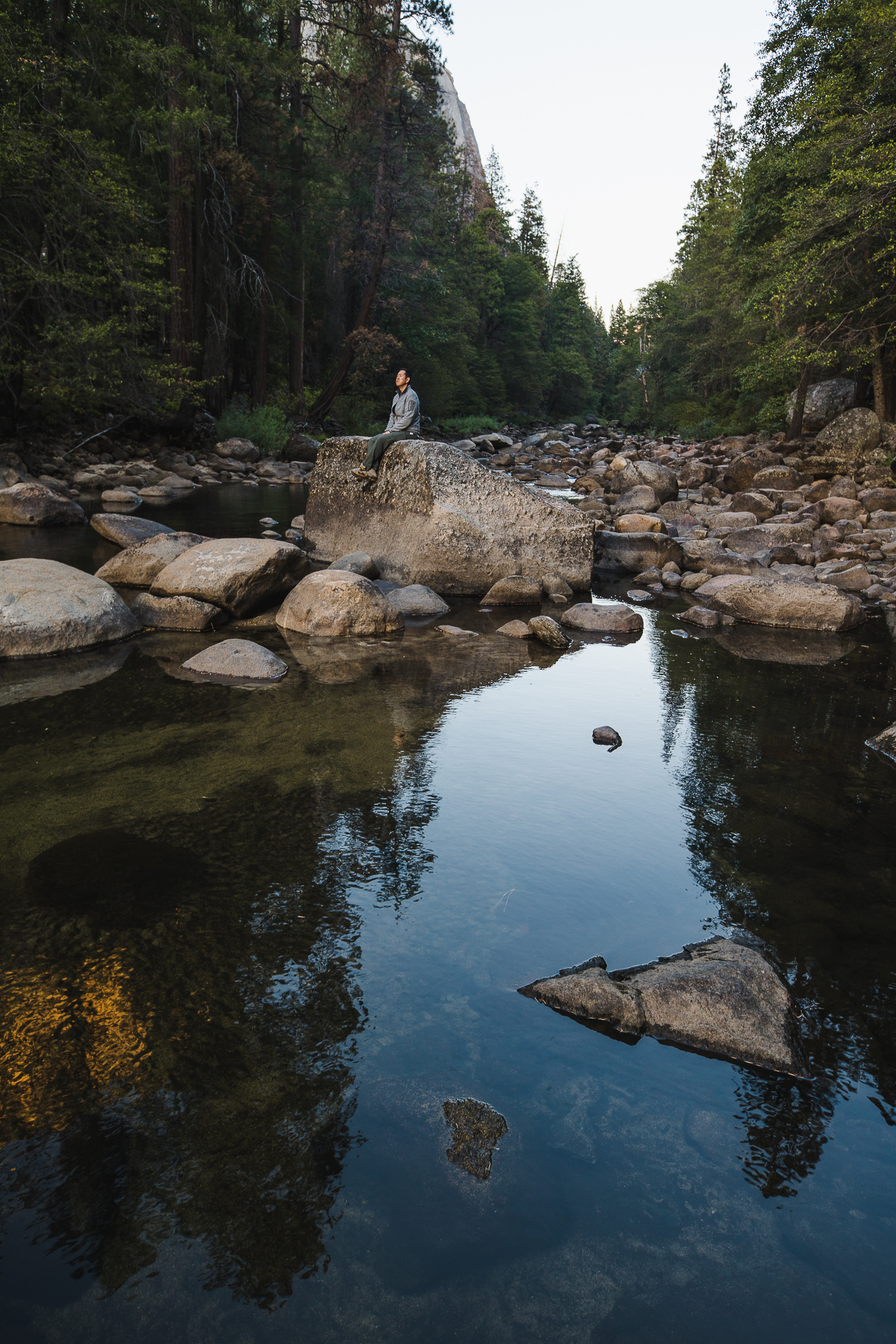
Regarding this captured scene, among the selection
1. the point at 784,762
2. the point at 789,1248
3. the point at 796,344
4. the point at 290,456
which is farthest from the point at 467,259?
the point at 789,1248

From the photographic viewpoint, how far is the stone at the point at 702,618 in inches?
338

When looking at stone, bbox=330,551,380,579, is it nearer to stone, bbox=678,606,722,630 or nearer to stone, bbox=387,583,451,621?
stone, bbox=387,583,451,621

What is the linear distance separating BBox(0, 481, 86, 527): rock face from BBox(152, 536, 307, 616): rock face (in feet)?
18.1

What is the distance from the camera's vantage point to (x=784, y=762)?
193 inches

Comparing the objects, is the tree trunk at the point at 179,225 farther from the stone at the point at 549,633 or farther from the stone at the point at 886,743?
the stone at the point at 886,743

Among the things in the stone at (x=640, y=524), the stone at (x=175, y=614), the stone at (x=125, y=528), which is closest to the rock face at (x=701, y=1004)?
the stone at (x=175, y=614)

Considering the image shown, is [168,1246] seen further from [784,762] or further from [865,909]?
[784,762]

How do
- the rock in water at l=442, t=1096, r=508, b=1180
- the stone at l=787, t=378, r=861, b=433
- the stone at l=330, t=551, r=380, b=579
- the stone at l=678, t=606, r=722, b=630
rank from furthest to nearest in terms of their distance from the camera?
the stone at l=787, t=378, r=861, b=433 → the stone at l=330, t=551, r=380, b=579 → the stone at l=678, t=606, r=722, b=630 → the rock in water at l=442, t=1096, r=508, b=1180

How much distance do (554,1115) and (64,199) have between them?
680 inches

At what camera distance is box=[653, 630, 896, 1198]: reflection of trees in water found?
2.38m

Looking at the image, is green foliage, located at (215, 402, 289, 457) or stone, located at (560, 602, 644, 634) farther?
green foliage, located at (215, 402, 289, 457)

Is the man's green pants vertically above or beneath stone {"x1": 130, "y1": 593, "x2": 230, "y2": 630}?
above

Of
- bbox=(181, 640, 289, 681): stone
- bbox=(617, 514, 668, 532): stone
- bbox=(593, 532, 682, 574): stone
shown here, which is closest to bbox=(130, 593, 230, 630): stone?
bbox=(181, 640, 289, 681): stone

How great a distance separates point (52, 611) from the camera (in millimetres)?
6281
